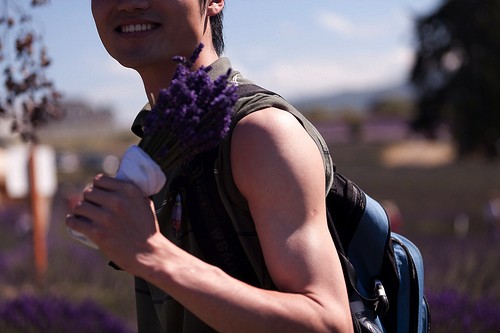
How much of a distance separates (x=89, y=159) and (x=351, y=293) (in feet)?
193

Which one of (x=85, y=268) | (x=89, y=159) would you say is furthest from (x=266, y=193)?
(x=89, y=159)

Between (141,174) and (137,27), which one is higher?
(137,27)

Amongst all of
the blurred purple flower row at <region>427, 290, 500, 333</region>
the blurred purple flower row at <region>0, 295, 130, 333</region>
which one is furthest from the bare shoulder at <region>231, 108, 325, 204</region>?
the blurred purple flower row at <region>0, 295, 130, 333</region>

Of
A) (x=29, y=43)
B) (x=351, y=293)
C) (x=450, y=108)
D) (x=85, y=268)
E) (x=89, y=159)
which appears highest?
(x=29, y=43)

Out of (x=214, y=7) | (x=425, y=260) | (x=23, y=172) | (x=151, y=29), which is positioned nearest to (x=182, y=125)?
(x=151, y=29)

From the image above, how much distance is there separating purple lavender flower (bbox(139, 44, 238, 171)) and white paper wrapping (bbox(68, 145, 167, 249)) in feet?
0.17

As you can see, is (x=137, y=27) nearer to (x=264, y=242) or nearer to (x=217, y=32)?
(x=217, y=32)

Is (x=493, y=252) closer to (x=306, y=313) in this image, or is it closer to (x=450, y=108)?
(x=306, y=313)

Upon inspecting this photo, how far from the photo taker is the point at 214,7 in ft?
6.15

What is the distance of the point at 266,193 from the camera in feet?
4.74

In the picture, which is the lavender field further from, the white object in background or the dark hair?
Answer: the dark hair

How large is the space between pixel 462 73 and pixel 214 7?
27784mm

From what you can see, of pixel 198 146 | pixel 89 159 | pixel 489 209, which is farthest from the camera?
Result: pixel 89 159

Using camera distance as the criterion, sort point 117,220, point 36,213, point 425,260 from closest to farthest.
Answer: point 117,220
point 425,260
point 36,213
